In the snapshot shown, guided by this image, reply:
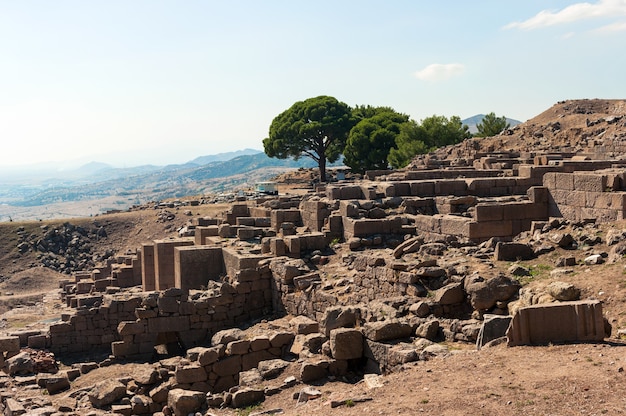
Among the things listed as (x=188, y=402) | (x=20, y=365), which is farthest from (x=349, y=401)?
(x=20, y=365)

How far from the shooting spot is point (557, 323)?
9.82 m

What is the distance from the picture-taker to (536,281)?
12008 mm

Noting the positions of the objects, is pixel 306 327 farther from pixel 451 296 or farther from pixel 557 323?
pixel 557 323

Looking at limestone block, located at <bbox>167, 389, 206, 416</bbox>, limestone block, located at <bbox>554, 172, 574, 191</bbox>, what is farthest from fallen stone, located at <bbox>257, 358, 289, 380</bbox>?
limestone block, located at <bbox>554, 172, 574, 191</bbox>

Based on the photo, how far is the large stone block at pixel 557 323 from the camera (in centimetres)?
967

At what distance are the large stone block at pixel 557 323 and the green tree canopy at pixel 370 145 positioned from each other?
45.9 meters

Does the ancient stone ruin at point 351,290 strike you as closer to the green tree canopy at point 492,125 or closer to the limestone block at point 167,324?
the limestone block at point 167,324

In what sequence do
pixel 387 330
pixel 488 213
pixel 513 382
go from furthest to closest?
pixel 488 213, pixel 387 330, pixel 513 382

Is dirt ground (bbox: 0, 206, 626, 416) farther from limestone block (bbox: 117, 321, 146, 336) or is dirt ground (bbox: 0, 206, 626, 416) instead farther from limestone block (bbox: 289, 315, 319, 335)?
limestone block (bbox: 117, 321, 146, 336)

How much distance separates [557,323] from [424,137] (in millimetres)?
45685

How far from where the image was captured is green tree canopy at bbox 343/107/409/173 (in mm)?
56125

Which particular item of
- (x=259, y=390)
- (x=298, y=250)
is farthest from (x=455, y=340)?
(x=298, y=250)

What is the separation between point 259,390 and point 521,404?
5.06m

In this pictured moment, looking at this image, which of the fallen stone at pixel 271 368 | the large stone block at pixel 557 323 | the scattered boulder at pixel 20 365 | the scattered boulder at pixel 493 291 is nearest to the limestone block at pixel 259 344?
the fallen stone at pixel 271 368
